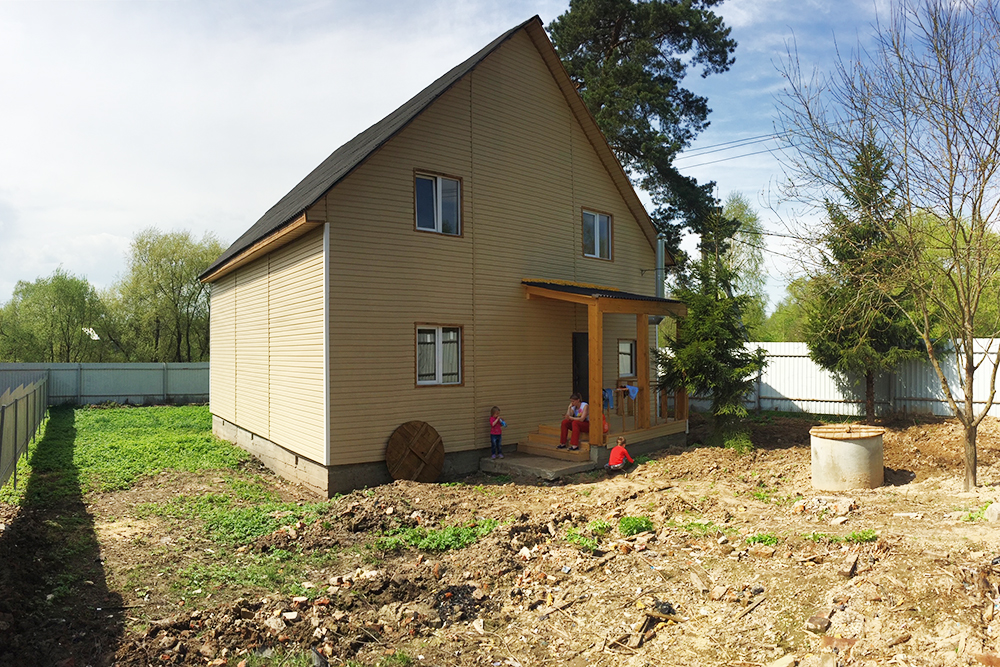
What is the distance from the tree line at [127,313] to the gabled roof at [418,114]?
22.1 metres

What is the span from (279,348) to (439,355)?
11.8ft

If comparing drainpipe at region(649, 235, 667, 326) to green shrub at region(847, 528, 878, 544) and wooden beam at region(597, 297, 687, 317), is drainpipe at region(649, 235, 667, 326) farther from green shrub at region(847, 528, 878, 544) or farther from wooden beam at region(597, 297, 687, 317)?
green shrub at region(847, 528, 878, 544)

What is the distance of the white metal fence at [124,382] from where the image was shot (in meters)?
27.2

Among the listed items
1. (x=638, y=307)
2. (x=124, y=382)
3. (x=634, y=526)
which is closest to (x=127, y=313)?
(x=124, y=382)

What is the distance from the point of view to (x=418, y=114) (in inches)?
476

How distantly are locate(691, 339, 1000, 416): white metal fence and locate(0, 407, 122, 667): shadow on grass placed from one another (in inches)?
631

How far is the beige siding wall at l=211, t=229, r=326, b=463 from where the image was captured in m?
11.6

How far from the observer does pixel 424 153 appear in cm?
1254

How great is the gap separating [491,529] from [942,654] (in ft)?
16.8

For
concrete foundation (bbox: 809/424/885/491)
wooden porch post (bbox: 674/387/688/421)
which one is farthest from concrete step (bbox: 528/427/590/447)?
concrete foundation (bbox: 809/424/885/491)

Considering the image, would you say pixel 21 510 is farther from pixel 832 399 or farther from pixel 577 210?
pixel 832 399

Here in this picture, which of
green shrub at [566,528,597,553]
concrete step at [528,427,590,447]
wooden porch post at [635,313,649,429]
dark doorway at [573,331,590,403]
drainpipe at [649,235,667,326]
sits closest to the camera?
green shrub at [566,528,597,553]

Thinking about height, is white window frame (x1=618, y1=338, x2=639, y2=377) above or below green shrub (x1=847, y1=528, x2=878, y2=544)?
above

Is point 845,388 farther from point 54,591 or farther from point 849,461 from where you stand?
point 54,591
